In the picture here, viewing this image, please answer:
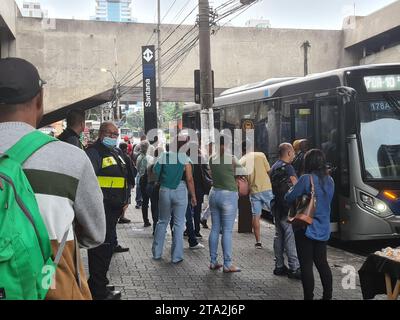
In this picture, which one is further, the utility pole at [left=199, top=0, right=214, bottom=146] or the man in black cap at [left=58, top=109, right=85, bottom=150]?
the utility pole at [left=199, top=0, right=214, bottom=146]

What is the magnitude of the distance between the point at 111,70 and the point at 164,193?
2122 cm

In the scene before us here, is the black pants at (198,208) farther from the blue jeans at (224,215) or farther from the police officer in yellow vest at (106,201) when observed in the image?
the police officer in yellow vest at (106,201)

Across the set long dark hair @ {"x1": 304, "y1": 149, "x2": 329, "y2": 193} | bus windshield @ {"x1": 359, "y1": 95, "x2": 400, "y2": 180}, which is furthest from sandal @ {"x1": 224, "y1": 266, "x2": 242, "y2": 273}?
bus windshield @ {"x1": 359, "y1": 95, "x2": 400, "y2": 180}

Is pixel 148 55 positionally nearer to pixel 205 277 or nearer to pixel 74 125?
pixel 205 277

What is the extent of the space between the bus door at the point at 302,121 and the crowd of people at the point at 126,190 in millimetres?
952

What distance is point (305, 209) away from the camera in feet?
17.3

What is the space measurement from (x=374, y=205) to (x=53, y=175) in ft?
24.0

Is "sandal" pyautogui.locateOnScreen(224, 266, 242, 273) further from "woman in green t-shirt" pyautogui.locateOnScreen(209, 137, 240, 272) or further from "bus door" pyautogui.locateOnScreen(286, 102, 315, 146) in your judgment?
"bus door" pyautogui.locateOnScreen(286, 102, 315, 146)

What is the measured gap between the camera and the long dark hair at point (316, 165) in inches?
212

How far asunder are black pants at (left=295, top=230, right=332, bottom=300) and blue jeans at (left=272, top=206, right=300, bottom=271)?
4.39 ft

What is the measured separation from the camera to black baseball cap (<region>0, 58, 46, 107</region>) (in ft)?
6.29

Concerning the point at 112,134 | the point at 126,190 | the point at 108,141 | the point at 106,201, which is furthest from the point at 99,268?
the point at 112,134

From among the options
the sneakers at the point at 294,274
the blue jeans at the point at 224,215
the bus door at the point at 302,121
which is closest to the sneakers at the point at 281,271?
the sneakers at the point at 294,274

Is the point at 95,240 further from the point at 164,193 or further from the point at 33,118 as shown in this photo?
the point at 164,193
